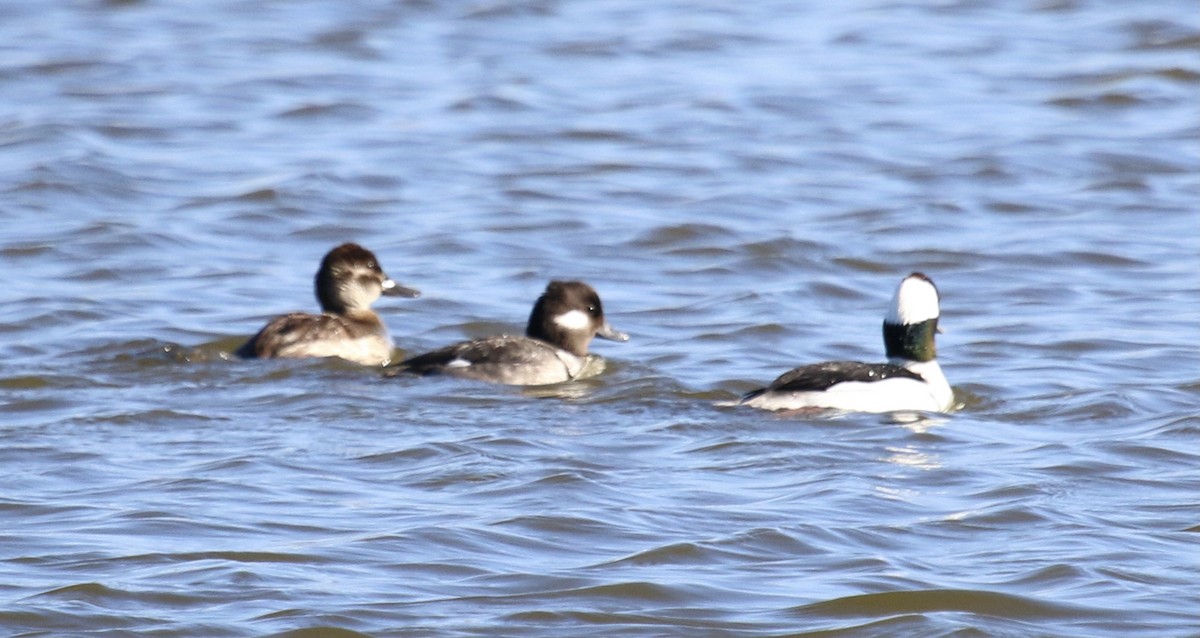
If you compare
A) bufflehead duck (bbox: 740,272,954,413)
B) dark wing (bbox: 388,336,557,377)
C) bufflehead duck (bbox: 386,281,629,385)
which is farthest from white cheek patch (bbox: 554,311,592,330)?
bufflehead duck (bbox: 740,272,954,413)

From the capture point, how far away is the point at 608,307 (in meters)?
12.9

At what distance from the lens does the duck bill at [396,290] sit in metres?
12.1

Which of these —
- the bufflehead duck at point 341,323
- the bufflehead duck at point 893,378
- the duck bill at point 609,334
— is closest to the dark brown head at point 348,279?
the bufflehead duck at point 341,323

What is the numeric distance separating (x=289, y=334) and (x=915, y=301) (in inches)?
129

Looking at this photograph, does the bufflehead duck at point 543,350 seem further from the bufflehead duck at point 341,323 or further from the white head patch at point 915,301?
the white head patch at point 915,301

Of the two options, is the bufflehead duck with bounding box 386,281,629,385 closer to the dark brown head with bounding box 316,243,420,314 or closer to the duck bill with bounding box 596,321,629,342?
the duck bill with bounding box 596,321,629,342

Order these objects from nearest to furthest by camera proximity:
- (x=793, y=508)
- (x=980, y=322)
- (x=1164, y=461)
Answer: (x=793, y=508) → (x=1164, y=461) → (x=980, y=322)

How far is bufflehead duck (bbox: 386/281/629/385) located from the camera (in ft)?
34.8

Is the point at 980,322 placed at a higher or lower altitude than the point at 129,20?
lower

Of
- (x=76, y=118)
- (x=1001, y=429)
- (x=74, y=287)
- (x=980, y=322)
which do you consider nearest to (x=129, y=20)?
(x=76, y=118)

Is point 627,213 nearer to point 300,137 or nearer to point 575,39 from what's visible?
point 300,137

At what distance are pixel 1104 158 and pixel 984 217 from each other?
7.60ft

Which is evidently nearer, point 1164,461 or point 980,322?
point 1164,461

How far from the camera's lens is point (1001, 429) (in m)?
9.88
